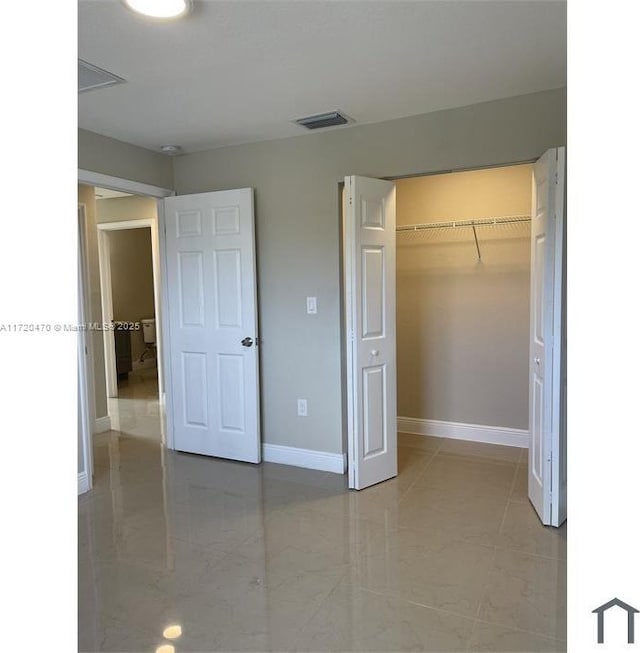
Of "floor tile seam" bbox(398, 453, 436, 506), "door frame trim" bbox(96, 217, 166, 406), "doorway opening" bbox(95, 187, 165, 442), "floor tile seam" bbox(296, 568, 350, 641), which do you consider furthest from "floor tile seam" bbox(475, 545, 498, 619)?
"door frame trim" bbox(96, 217, 166, 406)

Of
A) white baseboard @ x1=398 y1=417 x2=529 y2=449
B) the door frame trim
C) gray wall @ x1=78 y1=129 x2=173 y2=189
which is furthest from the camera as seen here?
the door frame trim

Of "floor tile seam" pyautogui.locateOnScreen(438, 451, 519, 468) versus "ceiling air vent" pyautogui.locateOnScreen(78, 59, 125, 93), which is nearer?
"ceiling air vent" pyautogui.locateOnScreen(78, 59, 125, 93)

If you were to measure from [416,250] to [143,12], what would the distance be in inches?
119

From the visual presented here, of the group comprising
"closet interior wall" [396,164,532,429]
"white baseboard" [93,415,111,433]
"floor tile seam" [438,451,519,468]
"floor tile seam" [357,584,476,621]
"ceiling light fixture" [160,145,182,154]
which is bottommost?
"floor tile seam" [357,584,476,621]

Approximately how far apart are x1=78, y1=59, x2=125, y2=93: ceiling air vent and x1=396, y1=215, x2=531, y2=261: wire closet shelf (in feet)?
8.43

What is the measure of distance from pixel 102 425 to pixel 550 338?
417 centimetres

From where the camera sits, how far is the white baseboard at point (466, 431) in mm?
4141

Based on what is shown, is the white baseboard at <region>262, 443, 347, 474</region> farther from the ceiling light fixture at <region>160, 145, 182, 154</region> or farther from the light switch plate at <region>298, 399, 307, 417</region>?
the ceiling light fixture at <region>160, 145, 182, 154</region>

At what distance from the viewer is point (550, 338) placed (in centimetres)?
270

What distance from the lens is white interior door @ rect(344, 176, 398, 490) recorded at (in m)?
3.22

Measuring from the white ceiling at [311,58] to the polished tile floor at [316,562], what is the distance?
2419 mm

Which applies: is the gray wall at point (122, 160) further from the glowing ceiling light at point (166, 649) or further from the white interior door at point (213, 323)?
the glowing ceiling light at point (166, 649)
